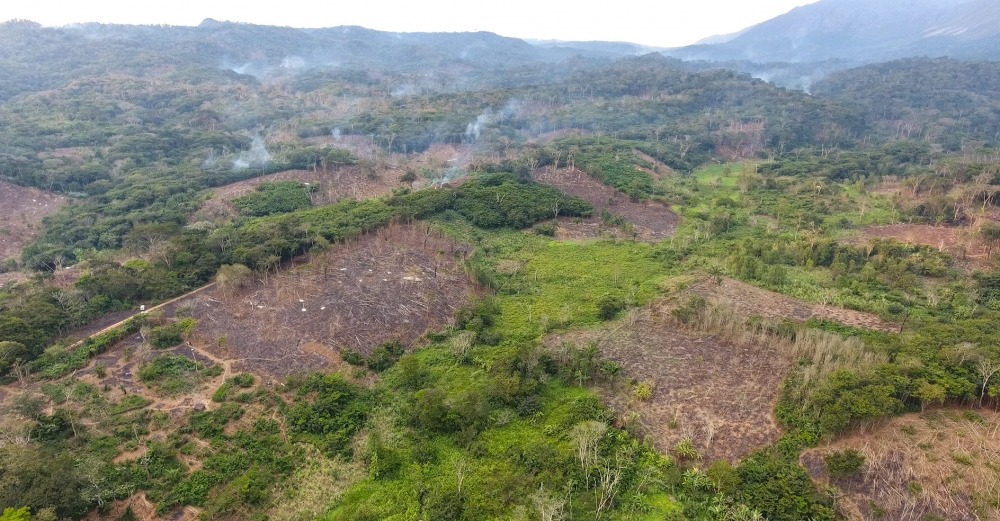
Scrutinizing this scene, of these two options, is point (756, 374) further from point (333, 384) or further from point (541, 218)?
point (541, 218)

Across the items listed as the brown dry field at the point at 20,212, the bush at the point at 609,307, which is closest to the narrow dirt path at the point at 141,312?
the brown dry field at the point at 20,212

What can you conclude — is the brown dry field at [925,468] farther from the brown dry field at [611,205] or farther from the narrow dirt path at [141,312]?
the narrow dirt path at [141,312]

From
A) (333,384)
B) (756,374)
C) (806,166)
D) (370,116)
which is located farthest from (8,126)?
(806,166)

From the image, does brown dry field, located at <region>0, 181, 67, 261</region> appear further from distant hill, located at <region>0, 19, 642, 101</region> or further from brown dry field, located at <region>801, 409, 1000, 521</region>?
distant hill, located at <region>0, 19, 642, 101</region>

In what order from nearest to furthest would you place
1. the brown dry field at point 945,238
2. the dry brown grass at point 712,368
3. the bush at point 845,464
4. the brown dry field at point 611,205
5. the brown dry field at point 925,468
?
the brown dry field at point 925,468
the bush at point 845,464
the dry brown grass at point 712,368
the brown dry field at point 945,238
the brown dry field at point 611,205

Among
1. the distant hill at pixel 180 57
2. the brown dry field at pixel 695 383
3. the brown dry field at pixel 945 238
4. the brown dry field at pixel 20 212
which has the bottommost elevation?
the brown dry field at pixel 20 212

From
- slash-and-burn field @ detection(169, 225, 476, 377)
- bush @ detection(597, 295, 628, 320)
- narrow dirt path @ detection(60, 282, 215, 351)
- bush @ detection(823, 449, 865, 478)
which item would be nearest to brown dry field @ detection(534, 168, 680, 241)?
bush @ detection(597, 295, 628, 320)
